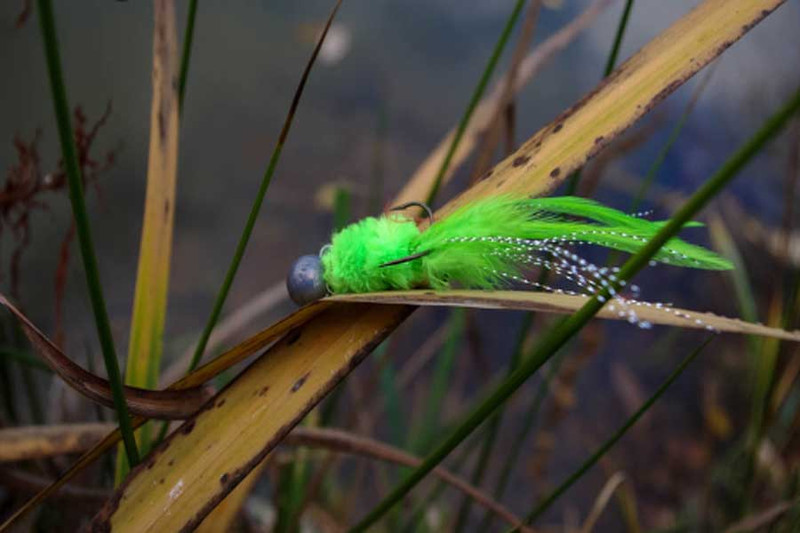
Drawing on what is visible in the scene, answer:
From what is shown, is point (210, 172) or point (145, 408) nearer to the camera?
point (145, 408)

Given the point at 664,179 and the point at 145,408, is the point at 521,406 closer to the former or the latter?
the point at 664,179

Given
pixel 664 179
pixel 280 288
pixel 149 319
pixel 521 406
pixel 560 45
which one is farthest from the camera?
pixel 664 179

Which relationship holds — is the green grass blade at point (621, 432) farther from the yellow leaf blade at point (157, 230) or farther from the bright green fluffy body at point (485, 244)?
the yellow leaf blade at point (157, 230)

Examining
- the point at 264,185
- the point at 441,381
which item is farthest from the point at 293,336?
the point at 441,381

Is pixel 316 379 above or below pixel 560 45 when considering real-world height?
below

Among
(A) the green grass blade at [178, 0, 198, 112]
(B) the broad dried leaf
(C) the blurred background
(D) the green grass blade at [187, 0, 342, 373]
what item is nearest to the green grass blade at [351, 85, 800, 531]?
(B) the broad dried leaf

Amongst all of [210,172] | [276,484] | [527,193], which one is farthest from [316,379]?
[210,172]

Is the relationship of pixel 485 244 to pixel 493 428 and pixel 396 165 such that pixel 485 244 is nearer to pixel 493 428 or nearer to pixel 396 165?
pixel 493 428

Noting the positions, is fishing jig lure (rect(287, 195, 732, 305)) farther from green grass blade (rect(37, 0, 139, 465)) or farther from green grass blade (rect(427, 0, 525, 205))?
green grass blade (rect(37, 0, 139, 465))
